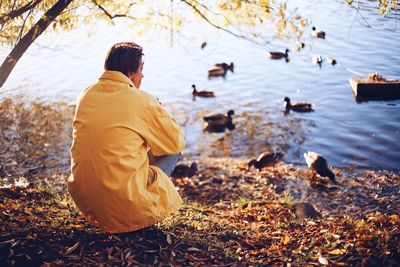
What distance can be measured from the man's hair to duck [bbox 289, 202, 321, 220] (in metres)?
4.41

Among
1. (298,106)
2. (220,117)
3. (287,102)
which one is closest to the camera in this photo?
(220,117)

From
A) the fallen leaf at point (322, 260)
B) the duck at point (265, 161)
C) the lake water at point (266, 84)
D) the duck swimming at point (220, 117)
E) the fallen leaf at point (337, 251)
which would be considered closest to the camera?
the fallen leaf at point (322, 260)

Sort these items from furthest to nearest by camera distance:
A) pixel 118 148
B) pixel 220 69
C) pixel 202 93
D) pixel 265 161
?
pixel 220 69 → pixel 202 93 → pixel 265 161 → pixel 118 148

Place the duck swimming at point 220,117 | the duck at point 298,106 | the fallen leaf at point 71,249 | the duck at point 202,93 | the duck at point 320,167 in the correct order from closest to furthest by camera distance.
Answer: the fallen leaf at point 71,249 < the duck at point 320,167 < the duck swimming at point 220,117 < the duck at point 298,106 < the duck at point 202,93

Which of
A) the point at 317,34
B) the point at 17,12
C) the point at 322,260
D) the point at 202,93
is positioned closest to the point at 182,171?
the point at 17,12

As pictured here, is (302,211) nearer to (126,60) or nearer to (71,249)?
(71,249)

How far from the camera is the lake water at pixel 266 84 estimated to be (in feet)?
39.6

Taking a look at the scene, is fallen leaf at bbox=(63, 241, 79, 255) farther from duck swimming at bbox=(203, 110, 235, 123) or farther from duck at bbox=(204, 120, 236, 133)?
duck swimming at bbox=(203, 110, 235, 123)

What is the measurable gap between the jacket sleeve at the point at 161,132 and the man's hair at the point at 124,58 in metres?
0.43

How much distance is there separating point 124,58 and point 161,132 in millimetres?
812

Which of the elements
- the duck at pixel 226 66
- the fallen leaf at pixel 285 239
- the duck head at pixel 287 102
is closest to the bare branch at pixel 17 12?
the fallen leaf at pixel 285 239

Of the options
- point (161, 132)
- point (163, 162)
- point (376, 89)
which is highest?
point (376, 89)

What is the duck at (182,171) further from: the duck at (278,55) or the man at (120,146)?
the duck at (278,55)

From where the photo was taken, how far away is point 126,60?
387cm
